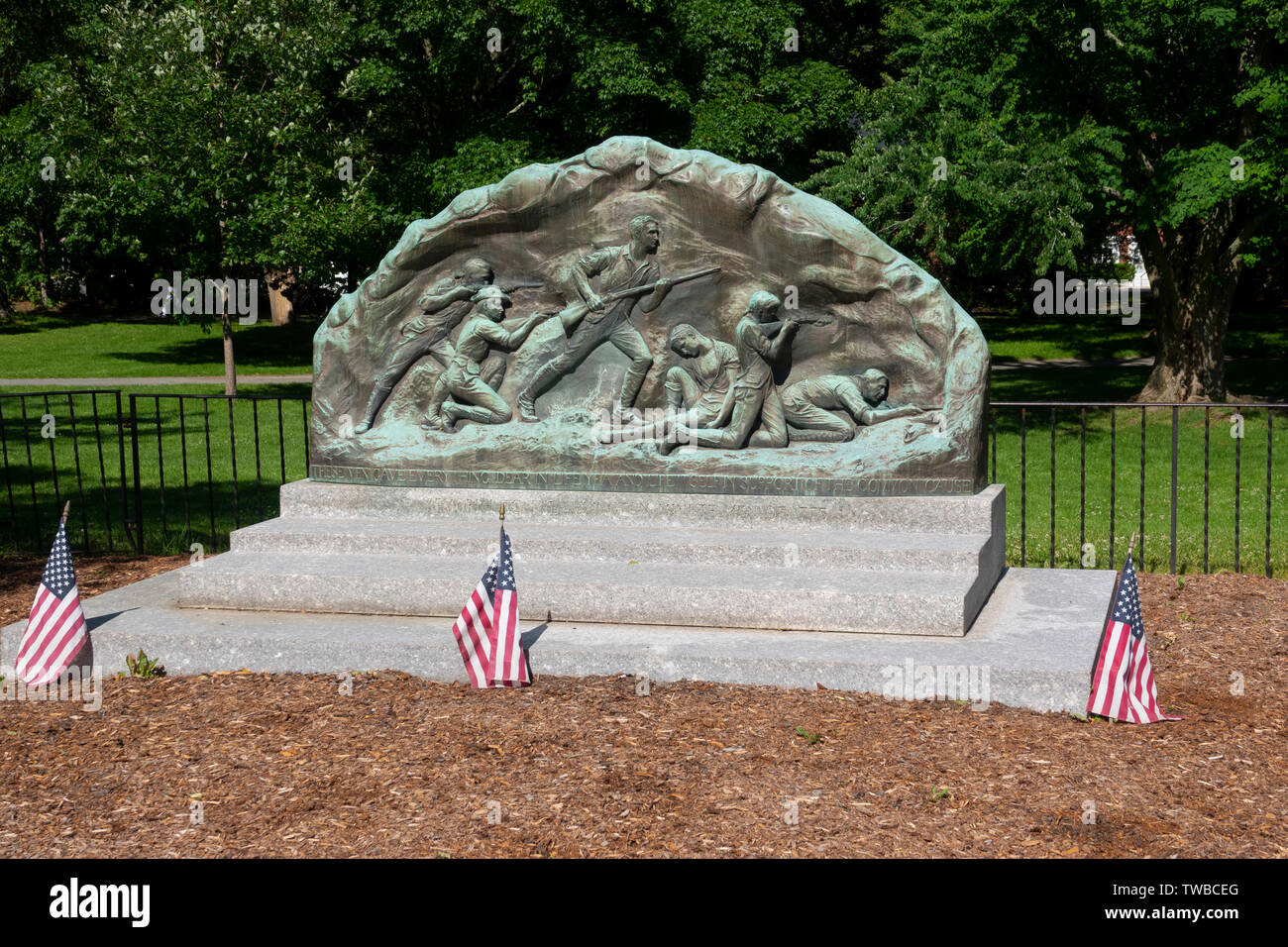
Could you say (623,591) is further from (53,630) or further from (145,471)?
(145,471)

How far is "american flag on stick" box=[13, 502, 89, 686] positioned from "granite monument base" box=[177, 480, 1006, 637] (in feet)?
2.88

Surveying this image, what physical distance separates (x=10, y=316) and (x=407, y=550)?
34.9 m

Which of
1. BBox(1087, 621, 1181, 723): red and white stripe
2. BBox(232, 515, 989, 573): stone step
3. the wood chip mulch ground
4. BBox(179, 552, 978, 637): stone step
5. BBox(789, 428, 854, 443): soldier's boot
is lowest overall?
the wood chip mulch ground

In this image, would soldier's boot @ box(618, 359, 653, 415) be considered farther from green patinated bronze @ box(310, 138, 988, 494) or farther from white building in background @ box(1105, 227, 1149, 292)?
white building in background @ box(1105, 227, 1149, 292)

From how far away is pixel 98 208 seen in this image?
67.1 ft

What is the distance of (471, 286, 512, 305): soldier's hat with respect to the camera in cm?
862

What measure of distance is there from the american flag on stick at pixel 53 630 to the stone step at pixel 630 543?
1361 millimetres

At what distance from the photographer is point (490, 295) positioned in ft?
28.3

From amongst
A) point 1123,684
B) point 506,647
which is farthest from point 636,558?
point 1123,684

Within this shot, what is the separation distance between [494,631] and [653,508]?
1913 millimetres

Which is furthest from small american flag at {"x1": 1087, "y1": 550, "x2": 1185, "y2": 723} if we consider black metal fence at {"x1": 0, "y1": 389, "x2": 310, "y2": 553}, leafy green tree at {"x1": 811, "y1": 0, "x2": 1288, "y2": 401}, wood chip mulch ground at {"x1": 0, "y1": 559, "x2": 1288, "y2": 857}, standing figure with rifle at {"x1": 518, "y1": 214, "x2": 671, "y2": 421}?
leafy green tree at {"x1": 811, "y1": 0, "x2": 1288, "y2": 401}

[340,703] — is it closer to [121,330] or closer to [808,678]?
[808,678]

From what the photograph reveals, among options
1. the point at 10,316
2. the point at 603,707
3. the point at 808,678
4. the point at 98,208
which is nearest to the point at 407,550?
the point at 603,707

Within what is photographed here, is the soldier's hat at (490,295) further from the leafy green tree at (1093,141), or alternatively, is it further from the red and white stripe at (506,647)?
the leafy green tree at (1093,141)
